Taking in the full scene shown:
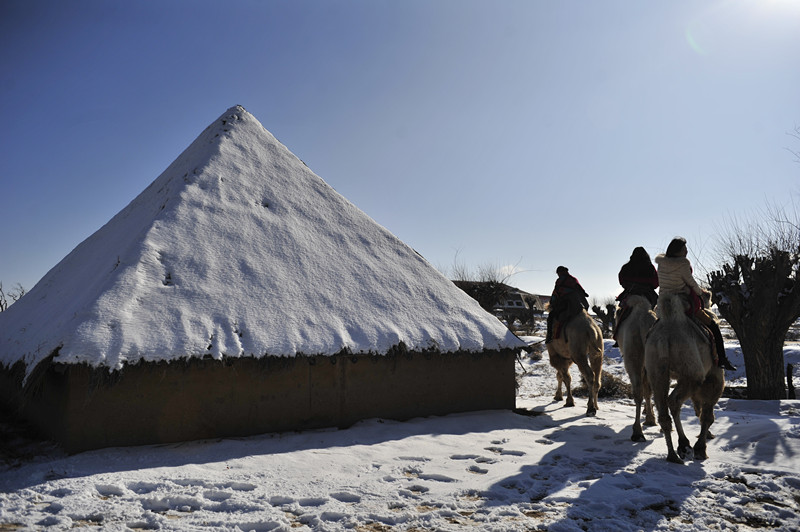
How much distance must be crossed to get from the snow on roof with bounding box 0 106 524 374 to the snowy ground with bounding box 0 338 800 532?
3.89ft

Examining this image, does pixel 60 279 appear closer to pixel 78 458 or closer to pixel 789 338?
pixel 78 458

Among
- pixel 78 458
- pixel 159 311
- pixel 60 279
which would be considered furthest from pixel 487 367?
pixel 60 279

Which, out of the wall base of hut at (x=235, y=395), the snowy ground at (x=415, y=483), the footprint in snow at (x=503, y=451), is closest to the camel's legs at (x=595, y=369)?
the snowy ground at (x=415, y=483)

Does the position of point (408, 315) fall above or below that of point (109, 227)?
below

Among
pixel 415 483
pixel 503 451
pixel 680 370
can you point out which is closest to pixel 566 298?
pixel 680 370

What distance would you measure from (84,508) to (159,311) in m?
2.56

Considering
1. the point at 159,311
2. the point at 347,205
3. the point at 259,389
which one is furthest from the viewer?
the point at 347,205

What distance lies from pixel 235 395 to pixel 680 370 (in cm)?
538

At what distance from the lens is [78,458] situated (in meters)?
5.15

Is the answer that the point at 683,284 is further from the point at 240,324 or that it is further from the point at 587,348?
the point at 240,324

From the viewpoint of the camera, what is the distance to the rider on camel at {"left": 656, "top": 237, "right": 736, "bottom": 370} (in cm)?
586

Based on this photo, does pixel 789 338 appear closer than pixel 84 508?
No

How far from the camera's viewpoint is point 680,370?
551cm

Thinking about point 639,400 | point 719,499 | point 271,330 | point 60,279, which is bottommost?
point 719,499
